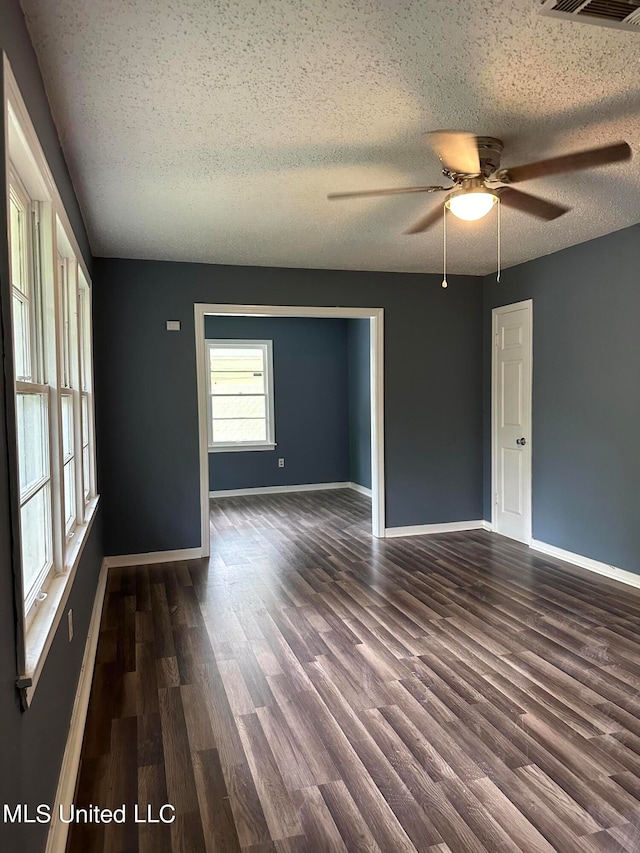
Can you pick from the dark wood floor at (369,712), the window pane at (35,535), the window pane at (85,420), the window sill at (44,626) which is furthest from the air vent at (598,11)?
the window pane at (85,420)

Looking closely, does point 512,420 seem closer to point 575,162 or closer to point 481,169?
point 481,169

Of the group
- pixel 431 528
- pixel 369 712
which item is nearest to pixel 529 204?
pixel 369 712

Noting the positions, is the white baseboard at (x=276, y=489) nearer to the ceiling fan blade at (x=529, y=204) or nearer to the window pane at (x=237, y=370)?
the window pane at (x=237, y=370)

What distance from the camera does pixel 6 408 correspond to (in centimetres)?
134

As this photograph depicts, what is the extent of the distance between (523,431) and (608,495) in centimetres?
110

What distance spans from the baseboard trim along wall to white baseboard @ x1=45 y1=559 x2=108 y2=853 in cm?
461

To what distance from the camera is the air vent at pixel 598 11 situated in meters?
1.58

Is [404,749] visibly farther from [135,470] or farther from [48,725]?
[135,470]

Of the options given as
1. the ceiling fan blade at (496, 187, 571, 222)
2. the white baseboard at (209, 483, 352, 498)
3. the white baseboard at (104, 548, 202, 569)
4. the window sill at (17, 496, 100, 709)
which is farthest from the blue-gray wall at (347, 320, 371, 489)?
the window sill at (17, 496, 100, 709)

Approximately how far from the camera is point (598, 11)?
1612mm

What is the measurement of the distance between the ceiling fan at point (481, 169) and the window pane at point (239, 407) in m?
5.57

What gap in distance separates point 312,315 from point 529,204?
2.61 metres

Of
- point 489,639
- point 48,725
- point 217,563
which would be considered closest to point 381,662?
point 489,639

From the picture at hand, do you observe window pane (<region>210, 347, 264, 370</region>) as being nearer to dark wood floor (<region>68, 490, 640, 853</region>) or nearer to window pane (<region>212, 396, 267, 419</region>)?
window pane (<region>212, 396, 267, 419</region>)
